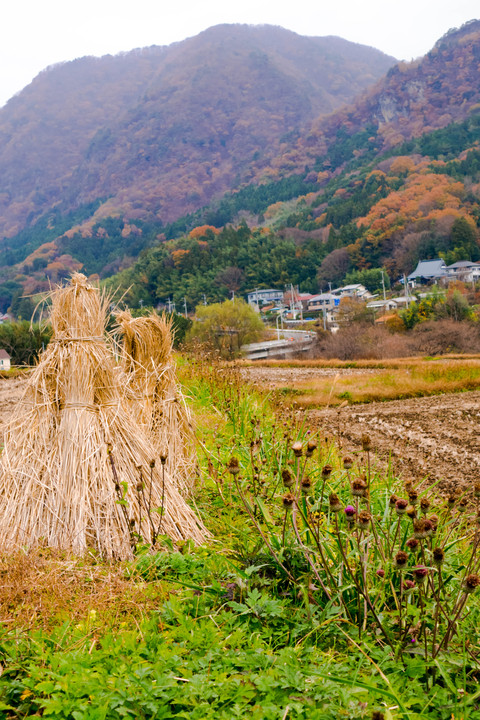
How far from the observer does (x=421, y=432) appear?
24.7 ft

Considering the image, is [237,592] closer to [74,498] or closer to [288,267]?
[74,498]

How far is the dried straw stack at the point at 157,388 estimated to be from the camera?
363 cm

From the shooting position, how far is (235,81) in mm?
198250

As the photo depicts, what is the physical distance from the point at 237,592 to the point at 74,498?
1.06 meters

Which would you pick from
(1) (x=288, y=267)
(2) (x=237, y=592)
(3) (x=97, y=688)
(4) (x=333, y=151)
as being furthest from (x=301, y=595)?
(4) (x=333, y=151)

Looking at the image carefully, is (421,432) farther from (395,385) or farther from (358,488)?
(358,488)

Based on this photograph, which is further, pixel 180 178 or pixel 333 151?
pixel 180 178

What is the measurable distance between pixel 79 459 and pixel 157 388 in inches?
43.4

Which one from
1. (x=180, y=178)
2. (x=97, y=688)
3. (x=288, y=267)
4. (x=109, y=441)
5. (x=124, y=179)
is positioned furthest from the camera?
(x=124, y=179)

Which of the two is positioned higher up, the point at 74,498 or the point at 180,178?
the point at 180,178

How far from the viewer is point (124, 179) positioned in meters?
158

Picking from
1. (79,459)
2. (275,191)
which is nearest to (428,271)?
(79,459)

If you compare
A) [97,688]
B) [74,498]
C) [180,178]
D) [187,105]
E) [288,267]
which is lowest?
[97,688]

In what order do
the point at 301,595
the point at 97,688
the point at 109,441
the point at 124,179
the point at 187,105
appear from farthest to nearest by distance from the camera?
1. the point at 187,105
2. the point at 124,179
3. the point at 109,441
4. the point at 301,595
5. the point at 97,688
